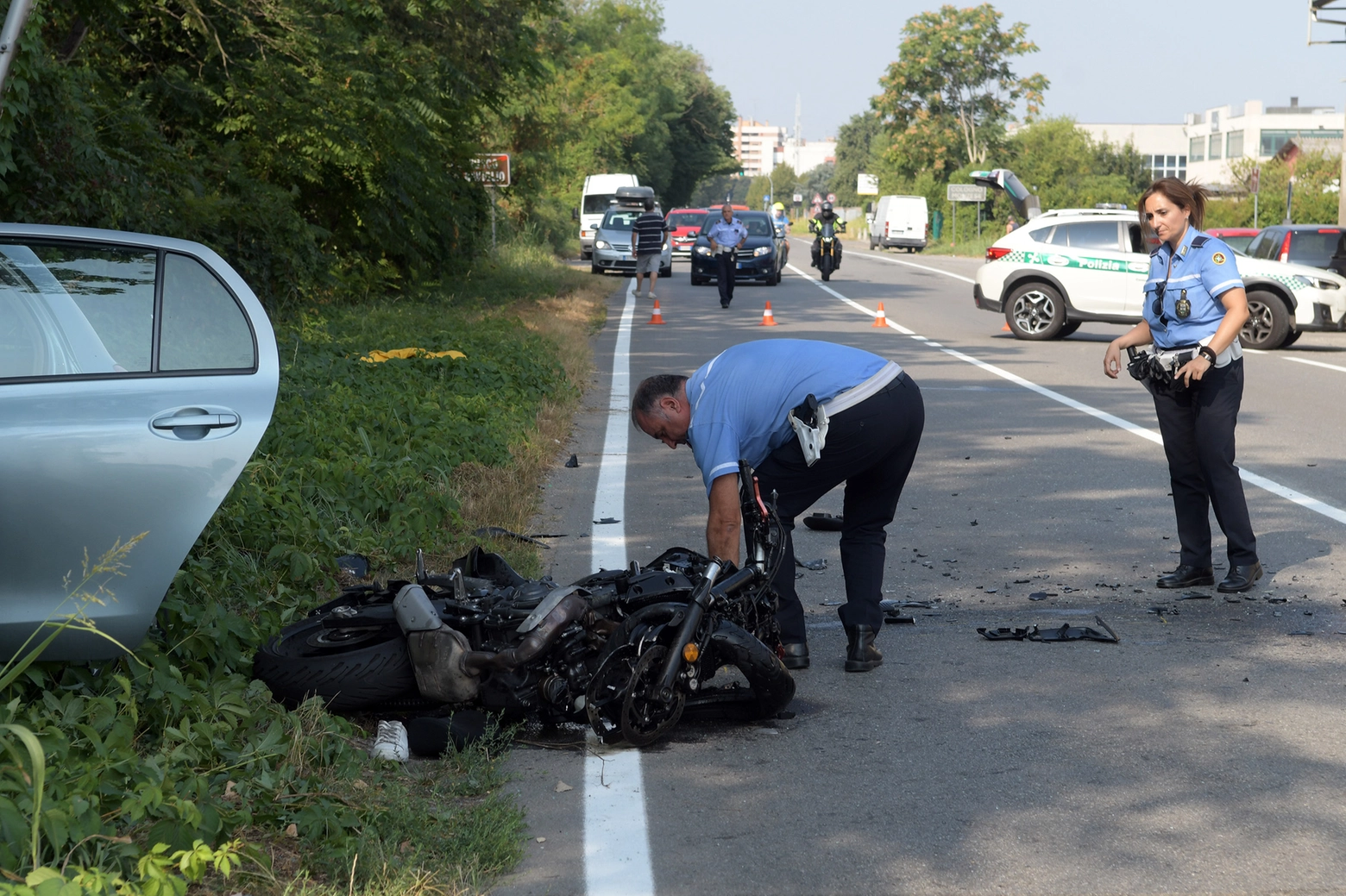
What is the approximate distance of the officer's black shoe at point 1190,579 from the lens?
657cm

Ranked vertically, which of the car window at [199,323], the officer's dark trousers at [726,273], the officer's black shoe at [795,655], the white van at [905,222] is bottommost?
the officer's black shoe at [795,655]

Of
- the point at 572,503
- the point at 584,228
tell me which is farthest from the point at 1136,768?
the point at 584,228

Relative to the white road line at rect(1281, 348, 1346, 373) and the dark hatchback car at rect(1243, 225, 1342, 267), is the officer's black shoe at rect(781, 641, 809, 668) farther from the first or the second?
the dark hatchback car at rect(1243, 225, 1342, 267)

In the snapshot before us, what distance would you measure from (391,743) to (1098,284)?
16696 mm

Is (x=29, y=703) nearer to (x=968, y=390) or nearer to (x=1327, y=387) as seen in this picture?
(x=968, y=390)

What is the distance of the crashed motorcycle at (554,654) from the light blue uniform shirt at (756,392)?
0.17 meters

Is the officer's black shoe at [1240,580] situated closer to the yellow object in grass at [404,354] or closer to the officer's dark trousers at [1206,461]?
the officer's dark trousers at [1206,461]

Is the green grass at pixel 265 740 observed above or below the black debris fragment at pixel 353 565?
below

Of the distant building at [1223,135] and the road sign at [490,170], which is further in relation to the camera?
the distant building at [1223,135]

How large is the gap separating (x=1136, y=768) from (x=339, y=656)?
254 cm

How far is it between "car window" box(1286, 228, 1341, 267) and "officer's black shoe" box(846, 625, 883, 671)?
58.1 ft

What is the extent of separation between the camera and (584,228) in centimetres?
4628

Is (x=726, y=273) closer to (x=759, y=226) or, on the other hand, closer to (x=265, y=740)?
(x=759, y=226)

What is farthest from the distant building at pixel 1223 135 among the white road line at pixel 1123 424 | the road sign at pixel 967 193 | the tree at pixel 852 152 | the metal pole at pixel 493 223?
the white road line at pixel 1123 424
